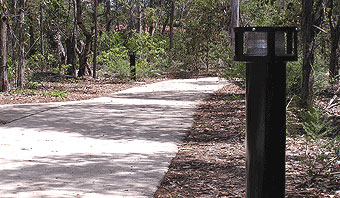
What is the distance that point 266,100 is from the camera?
2.32 m

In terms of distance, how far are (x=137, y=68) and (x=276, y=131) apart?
19106mm

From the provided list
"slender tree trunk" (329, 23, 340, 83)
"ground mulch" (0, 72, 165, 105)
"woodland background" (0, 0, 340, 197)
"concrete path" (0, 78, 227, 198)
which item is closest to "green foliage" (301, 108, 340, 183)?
"woodland background" (0, 0, 340, 197)

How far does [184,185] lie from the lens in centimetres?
500

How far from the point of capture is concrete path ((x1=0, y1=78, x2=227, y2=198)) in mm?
4875

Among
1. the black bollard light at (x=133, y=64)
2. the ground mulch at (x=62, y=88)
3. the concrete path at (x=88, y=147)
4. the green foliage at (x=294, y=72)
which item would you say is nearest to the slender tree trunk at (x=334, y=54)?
the green foliage at (x=294, y=72)

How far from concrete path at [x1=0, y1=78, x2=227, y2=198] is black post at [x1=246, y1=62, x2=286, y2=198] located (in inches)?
94.1

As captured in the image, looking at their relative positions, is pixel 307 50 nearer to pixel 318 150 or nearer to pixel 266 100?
pixel 318 150

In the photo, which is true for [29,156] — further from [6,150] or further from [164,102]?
[164,102]

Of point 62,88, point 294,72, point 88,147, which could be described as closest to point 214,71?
point 62,88

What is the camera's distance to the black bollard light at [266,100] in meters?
2.29

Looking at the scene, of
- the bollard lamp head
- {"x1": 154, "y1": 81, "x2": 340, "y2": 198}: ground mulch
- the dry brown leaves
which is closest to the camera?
the bollard lamp head

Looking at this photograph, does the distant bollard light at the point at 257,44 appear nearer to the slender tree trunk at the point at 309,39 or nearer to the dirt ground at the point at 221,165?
the dirt ground at the point at 221,165

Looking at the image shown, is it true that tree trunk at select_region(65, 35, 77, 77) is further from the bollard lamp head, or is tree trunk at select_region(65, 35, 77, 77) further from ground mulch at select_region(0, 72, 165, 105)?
the bollard lamp head

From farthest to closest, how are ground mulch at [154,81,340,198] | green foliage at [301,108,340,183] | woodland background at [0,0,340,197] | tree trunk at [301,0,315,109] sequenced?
tree trunk at [301,0,315,109]
woodland background at [0,0,340,197]
ground mulch at [154,81,340,198]
green foliage at [301,108,340,183]
